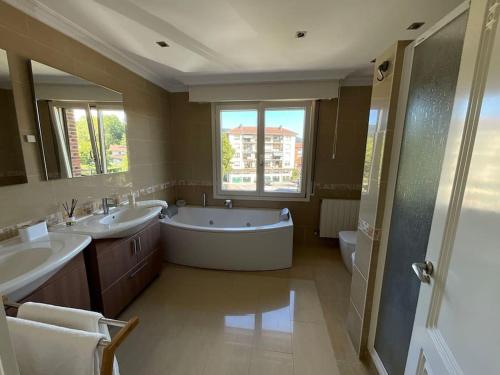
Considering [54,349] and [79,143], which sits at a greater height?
[79,143]

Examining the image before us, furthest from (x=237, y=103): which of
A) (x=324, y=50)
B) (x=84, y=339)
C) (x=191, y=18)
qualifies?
(x=84, y=339)

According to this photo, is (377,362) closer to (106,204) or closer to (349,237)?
(349,237)

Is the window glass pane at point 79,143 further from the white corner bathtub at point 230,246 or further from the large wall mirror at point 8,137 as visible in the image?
the white corner bathtub at point 230,246

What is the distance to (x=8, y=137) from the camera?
1.35m

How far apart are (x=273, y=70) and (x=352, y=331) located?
2.64m

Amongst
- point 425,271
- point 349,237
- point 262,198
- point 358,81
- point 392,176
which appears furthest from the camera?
point 262,198

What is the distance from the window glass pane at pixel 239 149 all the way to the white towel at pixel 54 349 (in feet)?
8.99

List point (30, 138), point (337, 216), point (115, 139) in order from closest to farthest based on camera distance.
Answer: point (30, 138) < point (115, 139) < point (337, 216)

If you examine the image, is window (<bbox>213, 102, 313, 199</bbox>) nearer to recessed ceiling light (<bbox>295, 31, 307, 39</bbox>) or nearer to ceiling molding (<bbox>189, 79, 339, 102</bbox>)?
ceiling molding (<bbox>189, 79, 339, 102</bbox>)

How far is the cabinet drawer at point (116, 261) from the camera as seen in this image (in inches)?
63.6

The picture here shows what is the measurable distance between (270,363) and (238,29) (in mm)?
2404

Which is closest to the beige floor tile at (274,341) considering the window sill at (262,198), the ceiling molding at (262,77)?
the window sill at (262,198)

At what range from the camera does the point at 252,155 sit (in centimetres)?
323

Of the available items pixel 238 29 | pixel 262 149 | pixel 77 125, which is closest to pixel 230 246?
pixel 262 149
